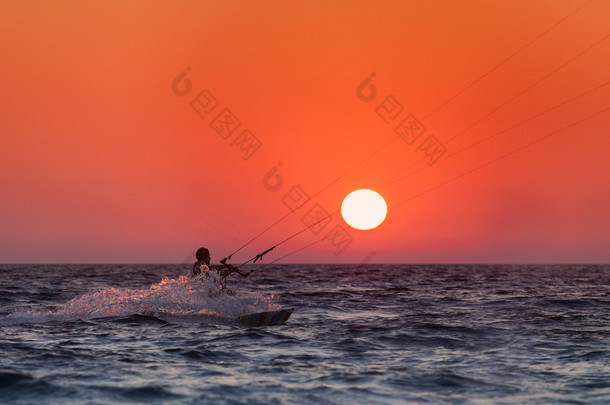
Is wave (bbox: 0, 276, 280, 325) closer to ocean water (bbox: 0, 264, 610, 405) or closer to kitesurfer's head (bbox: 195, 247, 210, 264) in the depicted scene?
ocean water (bbox: 0, 264, 610, 405)

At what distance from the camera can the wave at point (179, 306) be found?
62.9ft

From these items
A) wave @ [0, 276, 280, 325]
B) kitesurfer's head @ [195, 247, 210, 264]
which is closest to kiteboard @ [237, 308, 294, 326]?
wave @ [0, 276, 280, 325]

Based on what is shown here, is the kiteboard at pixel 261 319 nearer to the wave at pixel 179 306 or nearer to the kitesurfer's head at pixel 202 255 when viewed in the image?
the wave at pixel 179 306

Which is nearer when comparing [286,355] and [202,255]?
[286,355]

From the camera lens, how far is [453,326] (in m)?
18.5

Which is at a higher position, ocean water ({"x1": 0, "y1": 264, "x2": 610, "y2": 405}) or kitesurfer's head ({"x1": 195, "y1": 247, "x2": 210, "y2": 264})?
kitesurfer's head ({"x1": 195, "y1": 247, "x2": 210, "y2": 264})

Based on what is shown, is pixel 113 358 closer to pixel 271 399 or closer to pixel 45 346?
pixel 45 346

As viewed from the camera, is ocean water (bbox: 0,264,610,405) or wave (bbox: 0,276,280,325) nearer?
ocean water (bbox: 0,264,610,405)

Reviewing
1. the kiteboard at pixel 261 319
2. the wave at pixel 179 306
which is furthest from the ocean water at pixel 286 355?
the kiteboard at pixel 261 319

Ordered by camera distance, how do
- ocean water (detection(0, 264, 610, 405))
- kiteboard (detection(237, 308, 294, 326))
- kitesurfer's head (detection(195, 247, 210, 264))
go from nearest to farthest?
ocean water (detection(0, 264, 610, 405))
kiteboard (detection(237, 308, 294, 326))
kitesurfer's head (detection(195, 247, 210, 264))

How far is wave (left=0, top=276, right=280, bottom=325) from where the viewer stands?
62.9 ft

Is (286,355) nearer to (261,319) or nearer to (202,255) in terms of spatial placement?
(261,319)

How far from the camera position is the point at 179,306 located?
20.1m

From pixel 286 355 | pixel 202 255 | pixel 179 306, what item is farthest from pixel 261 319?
pixel 286 355
